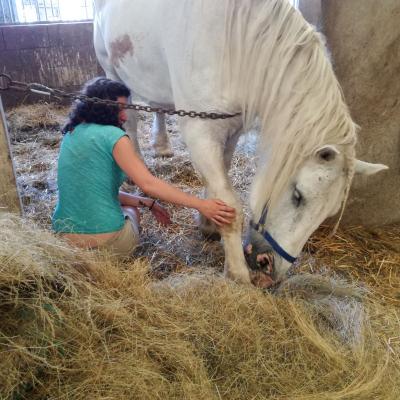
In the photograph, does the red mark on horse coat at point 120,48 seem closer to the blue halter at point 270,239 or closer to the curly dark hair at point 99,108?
the curly dark hair at point 99,108

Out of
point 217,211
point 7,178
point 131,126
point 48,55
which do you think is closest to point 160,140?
point 131,126

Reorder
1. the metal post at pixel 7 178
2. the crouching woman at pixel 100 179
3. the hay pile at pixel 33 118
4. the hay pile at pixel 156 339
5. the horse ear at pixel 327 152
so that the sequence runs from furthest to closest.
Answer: the hay pile at pixel 33 118 < the metal post at pixel 7 178 < the crouching woman at pixel 100 179 < the horse ear at pixel 327 152 < the hay pile at pixel 156 339

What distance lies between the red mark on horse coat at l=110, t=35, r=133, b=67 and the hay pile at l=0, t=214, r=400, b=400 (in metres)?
1.41

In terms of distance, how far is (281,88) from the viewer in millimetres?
1874

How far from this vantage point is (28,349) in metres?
1.28

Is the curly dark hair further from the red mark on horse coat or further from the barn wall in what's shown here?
the barn wall

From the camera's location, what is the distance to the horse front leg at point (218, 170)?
2076 mm

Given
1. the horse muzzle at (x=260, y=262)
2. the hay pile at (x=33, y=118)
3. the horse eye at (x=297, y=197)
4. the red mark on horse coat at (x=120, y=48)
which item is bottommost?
the hay pile at (x=33, y=118)

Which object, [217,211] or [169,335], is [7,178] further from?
[169,335]

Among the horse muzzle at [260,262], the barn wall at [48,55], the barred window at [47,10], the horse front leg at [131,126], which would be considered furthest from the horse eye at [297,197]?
the barred window at [47,10]

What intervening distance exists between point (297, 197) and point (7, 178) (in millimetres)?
1695

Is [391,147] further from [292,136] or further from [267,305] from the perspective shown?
[267,305]

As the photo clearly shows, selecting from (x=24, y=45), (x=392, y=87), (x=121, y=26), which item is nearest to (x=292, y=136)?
(x=392, y=87)

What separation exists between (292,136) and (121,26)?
59.5 inches
